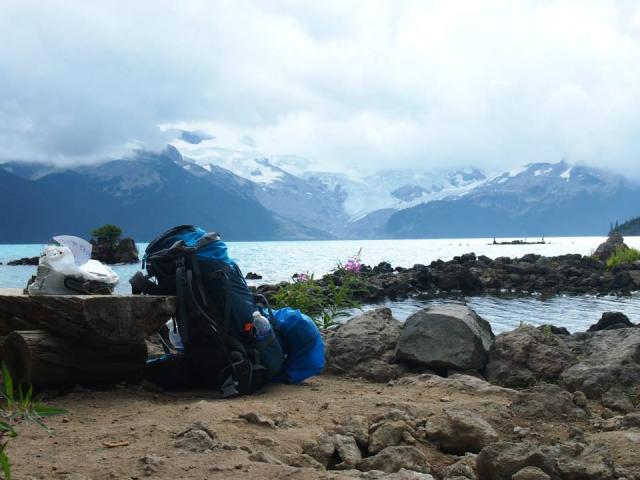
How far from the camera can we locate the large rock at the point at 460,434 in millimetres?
4568

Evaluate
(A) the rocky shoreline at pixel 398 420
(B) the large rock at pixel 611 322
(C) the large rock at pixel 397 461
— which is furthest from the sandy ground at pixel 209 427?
(B) the large rock at pixel 611 322

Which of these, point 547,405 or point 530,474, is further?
point 547,405

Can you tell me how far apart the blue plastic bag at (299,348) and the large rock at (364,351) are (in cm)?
90

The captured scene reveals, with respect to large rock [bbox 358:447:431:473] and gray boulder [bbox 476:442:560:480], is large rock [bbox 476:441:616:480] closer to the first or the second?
gray boulder [bbox 476:442:560:480]

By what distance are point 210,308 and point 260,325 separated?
0.51 metres

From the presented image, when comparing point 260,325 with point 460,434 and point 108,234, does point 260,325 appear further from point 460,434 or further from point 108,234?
point 108,234

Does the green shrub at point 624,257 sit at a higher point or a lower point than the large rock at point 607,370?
higher

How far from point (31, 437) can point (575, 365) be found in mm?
5168

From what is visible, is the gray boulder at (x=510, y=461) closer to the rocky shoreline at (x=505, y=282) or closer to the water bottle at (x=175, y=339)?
the water bottle at (x=175, y=339)

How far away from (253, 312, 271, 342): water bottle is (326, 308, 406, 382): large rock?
166 cm

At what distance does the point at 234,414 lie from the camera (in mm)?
4617

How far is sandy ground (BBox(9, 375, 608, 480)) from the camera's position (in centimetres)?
338

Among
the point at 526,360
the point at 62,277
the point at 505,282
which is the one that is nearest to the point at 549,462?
the point at 526,360

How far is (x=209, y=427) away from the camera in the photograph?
404 centimetres
